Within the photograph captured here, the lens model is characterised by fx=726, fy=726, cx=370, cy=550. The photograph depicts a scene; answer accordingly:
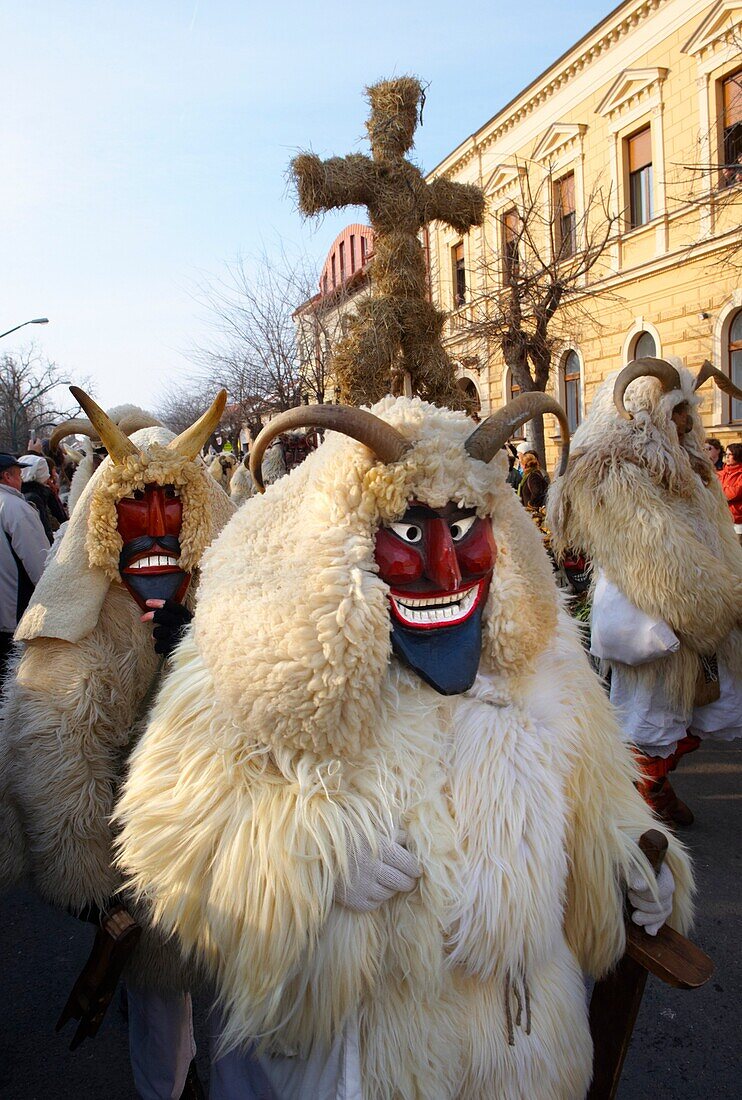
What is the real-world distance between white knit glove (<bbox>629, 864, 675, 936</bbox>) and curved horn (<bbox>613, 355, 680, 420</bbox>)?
6.90 feet

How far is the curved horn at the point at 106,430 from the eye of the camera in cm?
191

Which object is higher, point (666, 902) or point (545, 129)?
point (545, 129)

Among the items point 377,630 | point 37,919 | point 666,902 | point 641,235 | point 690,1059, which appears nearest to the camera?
point 377,630

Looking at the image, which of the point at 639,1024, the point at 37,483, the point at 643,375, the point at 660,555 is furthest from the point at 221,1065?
the point at 37,483

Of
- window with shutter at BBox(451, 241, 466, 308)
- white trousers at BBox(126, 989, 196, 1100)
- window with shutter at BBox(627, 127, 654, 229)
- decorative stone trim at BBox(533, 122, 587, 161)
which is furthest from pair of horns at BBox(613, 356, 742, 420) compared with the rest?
window with shutter at BBox(451, 241, 466, 308)

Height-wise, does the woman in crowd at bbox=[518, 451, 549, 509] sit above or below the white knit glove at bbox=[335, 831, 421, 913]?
above

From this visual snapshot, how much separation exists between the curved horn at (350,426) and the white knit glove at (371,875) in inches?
27.6

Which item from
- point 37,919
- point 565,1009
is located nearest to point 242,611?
point 565,1009

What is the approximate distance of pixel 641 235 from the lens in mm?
14617

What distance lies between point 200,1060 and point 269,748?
6.10 ft

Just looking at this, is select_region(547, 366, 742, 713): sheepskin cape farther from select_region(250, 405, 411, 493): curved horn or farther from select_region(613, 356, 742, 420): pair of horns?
select_region(250, 405, 411, 493): curved horn

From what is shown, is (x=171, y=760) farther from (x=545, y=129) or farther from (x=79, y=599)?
(x=545, y=129)

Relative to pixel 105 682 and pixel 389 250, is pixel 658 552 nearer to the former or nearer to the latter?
pixel 105 682

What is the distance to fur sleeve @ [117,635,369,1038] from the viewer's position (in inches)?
50.3
